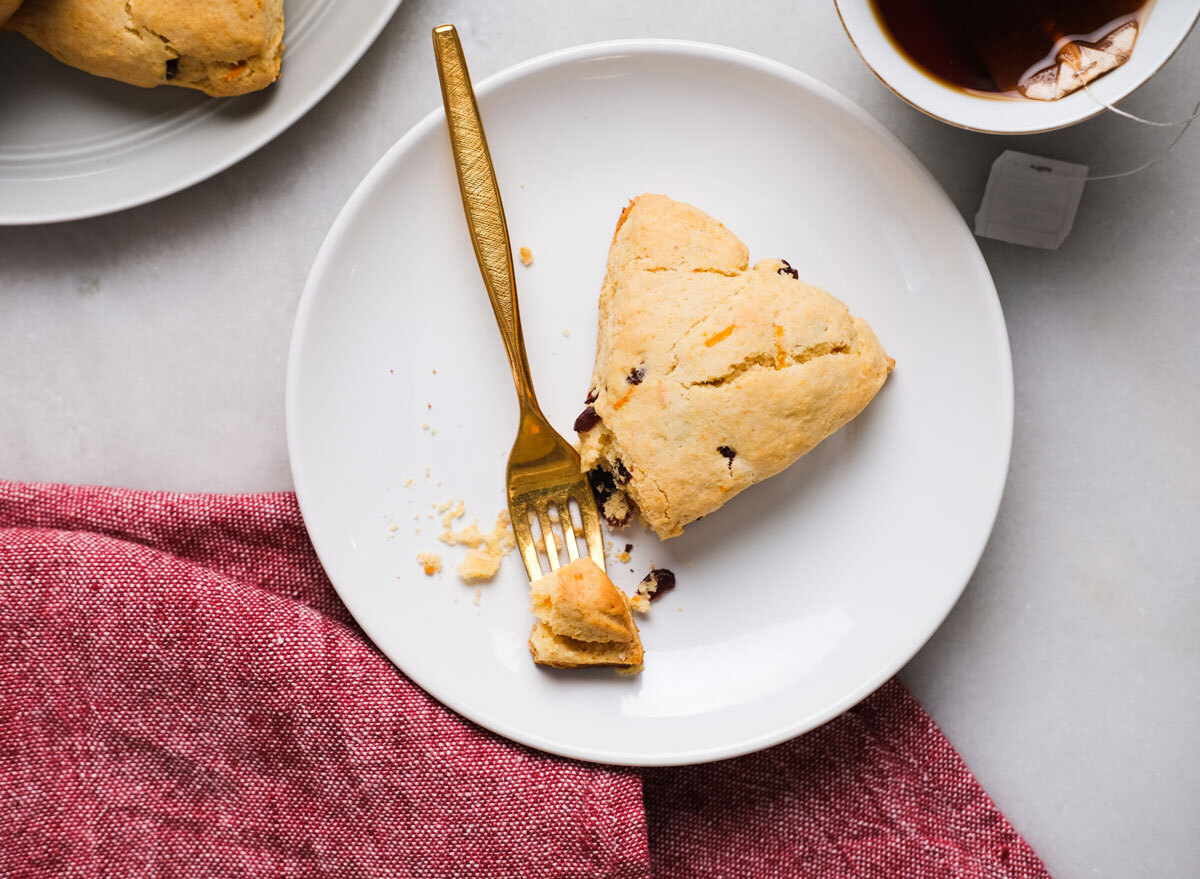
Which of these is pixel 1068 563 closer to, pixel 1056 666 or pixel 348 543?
pixel 1056 666

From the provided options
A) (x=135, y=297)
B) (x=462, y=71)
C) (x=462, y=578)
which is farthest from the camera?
(x=135, y=297)

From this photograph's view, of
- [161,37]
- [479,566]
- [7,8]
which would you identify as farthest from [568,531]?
[7,8]

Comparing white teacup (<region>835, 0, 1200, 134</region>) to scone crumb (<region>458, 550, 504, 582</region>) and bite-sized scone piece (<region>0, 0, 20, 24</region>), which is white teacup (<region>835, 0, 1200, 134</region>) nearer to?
scone crumb (<region>458, 550, 504, 582</region>)

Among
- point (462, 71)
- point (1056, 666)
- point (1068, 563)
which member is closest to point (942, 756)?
point (1056, 666)

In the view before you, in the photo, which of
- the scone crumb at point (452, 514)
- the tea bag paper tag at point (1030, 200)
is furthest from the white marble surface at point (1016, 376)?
the scone crumb at point (452, 514)

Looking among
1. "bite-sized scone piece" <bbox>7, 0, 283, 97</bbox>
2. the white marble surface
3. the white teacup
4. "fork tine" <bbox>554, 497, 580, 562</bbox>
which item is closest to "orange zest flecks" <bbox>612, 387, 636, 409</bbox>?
"fork tine" <bbox>554, 497, 580, 562</bbox>

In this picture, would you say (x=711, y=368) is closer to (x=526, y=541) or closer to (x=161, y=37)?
(x=526, y=541)

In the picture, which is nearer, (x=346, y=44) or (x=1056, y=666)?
(x=346, y=44)
